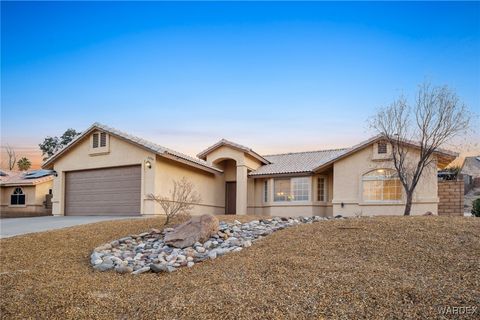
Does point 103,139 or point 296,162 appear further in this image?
point 296,162

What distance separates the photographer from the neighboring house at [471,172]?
4019cm

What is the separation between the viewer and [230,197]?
2375cm

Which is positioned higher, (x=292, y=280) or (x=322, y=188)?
(x=322, y=188)

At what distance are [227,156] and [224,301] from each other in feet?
55.4

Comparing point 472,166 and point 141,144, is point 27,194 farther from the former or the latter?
point 472,166

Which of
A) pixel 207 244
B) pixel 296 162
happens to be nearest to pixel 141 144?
pixel 207 244

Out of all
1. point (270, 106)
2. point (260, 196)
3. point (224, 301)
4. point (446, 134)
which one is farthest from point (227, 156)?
point (224, 301)

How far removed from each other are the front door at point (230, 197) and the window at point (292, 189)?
251 cm

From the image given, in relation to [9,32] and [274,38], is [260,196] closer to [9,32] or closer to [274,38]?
[274,38]

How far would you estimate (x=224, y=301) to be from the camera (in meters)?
5.87

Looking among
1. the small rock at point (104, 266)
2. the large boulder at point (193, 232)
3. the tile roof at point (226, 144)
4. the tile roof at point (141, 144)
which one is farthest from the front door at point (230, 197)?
the small rock at point (104, 266)

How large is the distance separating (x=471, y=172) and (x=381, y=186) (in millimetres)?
29684

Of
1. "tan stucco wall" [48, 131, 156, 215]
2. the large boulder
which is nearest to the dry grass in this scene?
the large boulder

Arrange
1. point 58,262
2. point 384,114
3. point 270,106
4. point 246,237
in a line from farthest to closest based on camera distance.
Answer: point 270,106
point 384,114
point 246,237
point 58,262
